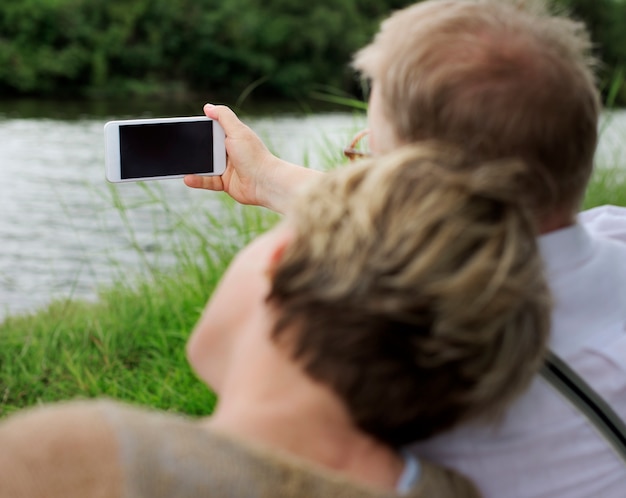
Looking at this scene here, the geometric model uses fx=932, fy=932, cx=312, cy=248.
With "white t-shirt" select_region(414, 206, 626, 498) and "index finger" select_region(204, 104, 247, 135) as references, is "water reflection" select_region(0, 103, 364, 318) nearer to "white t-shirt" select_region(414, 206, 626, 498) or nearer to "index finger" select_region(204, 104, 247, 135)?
"index finger" select_region(204, 104, 247, 135)

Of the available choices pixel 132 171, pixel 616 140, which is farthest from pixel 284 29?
pixel 132 171

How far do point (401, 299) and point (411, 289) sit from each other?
0.04 feet

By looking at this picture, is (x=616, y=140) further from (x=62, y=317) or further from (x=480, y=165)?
(x=480, y=165)

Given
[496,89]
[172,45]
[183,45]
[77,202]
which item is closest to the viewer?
[496,89]

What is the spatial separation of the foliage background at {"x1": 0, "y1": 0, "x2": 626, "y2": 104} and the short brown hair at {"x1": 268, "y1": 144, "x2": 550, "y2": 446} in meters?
32.0

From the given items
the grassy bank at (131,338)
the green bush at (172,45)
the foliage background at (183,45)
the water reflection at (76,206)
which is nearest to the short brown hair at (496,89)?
the grassy bank at (131,338)

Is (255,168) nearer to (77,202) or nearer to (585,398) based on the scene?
(585,398)

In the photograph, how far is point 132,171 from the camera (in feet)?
6.35

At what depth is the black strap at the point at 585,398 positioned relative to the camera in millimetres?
1079

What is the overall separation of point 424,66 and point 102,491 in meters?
0.55

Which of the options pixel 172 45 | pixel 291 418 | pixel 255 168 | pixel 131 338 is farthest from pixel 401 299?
pixel 172 45

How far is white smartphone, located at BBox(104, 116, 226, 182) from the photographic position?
1.86 meters

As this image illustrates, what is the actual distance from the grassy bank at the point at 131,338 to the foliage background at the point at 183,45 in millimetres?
28635

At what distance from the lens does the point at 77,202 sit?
10.4 metres
